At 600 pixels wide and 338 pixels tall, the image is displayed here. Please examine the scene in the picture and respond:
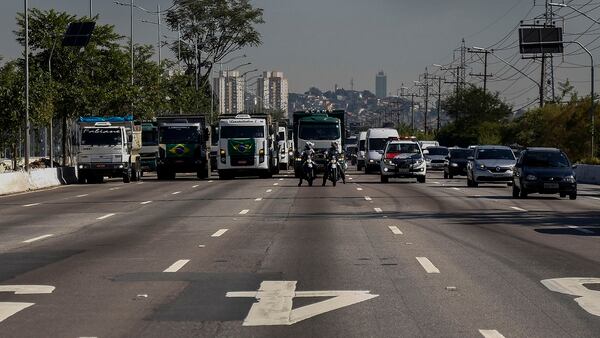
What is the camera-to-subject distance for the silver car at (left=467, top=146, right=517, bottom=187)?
47094 mm

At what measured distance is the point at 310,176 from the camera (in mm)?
48250

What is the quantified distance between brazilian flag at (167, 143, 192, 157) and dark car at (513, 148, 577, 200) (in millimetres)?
25624

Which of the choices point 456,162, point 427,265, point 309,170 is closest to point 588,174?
point 456,162

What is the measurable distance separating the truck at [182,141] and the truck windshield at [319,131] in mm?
4889

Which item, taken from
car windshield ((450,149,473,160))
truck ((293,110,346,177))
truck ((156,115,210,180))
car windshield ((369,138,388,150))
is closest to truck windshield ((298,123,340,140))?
truck ((293,110,346,177))

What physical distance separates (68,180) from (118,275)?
44.1m

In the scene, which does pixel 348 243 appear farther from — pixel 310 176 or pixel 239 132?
pixel 239 132

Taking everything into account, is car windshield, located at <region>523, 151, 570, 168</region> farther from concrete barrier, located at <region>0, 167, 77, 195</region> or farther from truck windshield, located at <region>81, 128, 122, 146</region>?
truck windshield, located at <region>81, 128, 122, 146</region>

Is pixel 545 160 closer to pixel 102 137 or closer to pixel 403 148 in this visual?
pixel 403 148

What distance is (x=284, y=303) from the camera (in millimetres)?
12367

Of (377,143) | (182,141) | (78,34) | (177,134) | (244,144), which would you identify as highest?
(78,34)

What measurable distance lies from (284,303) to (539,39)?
70.9 metres

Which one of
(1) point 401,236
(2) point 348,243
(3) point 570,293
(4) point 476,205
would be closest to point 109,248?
(2) point 348,243

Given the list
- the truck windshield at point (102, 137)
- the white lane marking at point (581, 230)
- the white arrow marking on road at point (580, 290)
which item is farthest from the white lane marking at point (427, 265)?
the truck windshield at point (102, 137)
